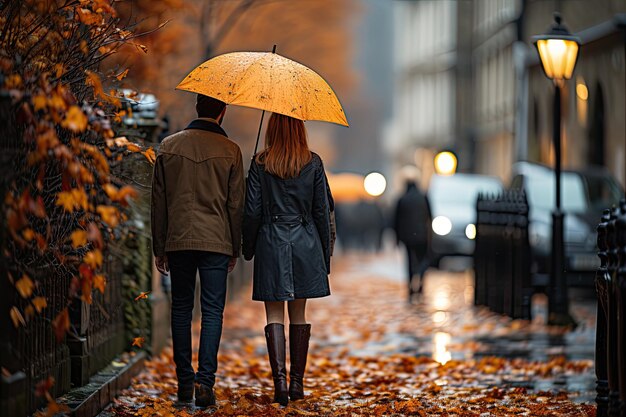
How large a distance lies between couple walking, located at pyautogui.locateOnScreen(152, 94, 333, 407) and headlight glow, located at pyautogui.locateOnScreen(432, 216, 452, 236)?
15346mm

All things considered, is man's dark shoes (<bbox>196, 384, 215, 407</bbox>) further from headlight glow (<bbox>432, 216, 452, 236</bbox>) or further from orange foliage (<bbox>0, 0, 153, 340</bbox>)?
headlight glow (<bbox>432, 216, 452, 236</bbox>)

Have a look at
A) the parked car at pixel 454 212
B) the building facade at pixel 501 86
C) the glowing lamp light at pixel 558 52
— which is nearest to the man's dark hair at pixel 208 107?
the glowing lamp light at pixel 558 52

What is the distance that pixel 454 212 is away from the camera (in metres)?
24.4

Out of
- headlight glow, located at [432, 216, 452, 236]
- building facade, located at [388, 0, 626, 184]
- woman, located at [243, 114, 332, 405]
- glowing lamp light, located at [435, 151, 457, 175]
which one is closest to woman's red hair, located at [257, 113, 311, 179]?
woman, located at [243, 114, 332, 405]

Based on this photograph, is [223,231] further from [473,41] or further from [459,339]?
[473,41]

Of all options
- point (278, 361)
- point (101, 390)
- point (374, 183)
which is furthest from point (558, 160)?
point (374, 183)

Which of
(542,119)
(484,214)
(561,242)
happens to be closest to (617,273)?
(561,242)

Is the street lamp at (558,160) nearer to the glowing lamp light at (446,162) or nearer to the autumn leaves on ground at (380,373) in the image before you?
the autumn leaves on ground at (380,373)

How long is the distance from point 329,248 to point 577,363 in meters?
3.76

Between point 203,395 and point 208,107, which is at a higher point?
point 208,107

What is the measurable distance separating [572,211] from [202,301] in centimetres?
1241

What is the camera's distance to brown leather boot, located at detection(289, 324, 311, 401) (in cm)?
857

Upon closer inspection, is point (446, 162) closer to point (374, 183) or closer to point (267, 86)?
point (374, 183)

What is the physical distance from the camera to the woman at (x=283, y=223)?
834cm
